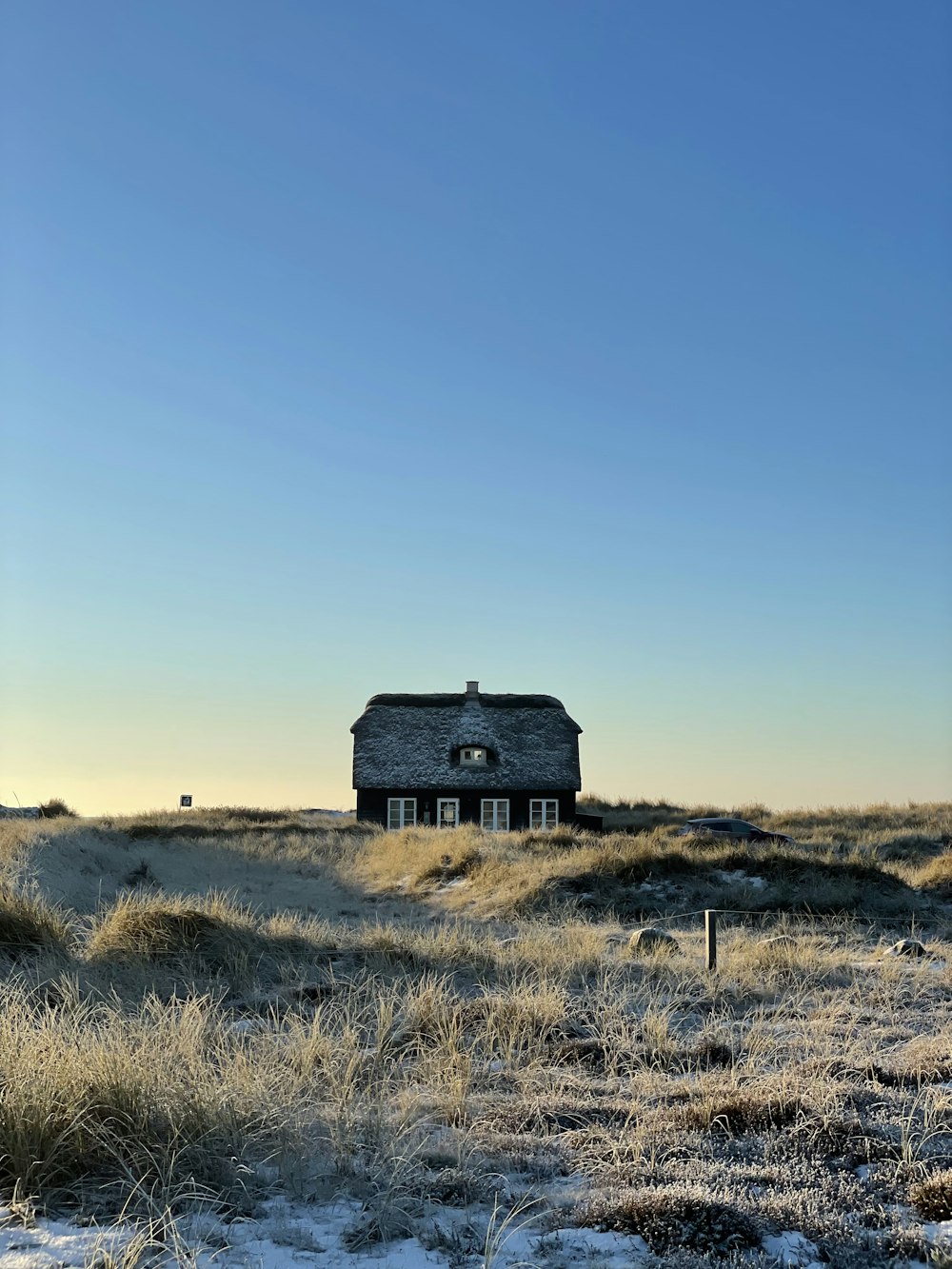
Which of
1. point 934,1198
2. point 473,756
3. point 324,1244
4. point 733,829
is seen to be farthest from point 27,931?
point 473,756

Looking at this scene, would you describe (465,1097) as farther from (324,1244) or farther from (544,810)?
(544,810)

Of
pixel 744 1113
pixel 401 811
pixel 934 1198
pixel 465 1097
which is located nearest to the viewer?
pixel 934 1198

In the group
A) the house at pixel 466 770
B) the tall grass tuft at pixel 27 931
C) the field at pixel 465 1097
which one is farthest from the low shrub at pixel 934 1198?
the house at pixel 466 770

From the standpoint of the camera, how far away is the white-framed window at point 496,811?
3697 centimetres

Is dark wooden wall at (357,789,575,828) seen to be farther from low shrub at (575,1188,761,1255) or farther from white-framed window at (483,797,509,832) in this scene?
low shrub at (575,1188,761,1255)

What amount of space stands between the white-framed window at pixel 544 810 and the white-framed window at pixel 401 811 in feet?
14.0

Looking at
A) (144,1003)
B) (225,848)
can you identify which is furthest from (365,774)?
(144,1003)

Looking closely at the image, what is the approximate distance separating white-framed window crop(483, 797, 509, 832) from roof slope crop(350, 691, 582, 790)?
636 mm

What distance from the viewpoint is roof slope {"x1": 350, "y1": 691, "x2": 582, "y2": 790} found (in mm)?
37031

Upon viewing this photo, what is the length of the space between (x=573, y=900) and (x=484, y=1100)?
10.9m

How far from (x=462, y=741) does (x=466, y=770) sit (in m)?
1.25

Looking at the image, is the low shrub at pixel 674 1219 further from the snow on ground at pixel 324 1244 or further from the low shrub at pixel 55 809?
the low shrub at pixel 55 809

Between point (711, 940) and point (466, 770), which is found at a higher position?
point (466, 770)

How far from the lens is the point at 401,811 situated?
37.5m
